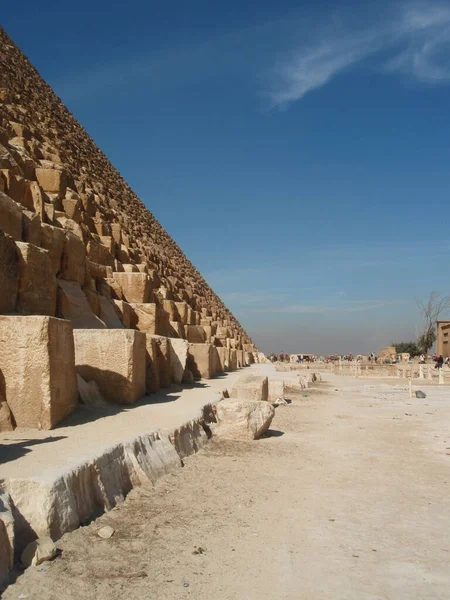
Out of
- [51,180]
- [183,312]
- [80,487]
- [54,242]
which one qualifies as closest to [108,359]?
[54,242]

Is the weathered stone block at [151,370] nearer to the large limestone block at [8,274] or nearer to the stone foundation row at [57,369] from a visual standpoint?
the stone foundation row at [57,369]

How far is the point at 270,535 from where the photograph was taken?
3.54 m

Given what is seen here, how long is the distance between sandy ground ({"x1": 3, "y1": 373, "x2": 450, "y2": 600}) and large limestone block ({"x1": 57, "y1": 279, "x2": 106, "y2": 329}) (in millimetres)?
3394

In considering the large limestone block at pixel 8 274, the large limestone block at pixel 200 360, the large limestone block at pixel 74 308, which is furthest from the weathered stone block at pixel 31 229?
the large limestone block at pixel 200 360

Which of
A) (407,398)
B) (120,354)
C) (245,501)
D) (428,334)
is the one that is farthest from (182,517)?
(428,334)

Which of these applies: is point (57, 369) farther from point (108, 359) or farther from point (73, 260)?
point (73, 260)

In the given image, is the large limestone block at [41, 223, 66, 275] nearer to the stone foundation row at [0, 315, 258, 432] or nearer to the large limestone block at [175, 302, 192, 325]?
the stone foundation row at [0, 315, 258, 432]

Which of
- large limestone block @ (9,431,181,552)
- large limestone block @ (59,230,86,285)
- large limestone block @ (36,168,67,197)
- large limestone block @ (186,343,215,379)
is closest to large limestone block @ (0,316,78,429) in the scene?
large limestone block @ (9,431,181,552)

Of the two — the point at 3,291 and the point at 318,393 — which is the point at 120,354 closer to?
the point at 3,291

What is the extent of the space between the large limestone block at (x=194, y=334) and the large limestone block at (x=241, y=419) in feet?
35.8

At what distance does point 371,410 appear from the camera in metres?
11.6

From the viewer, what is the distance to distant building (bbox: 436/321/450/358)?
42.9 m

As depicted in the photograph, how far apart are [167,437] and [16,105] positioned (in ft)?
65.3

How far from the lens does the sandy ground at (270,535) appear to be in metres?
2.75
